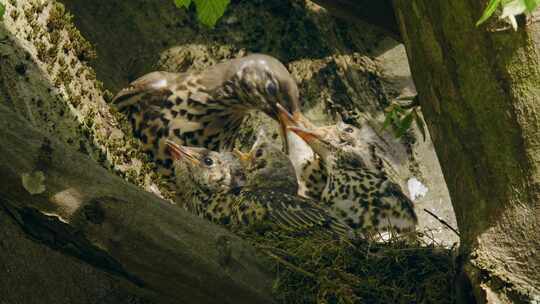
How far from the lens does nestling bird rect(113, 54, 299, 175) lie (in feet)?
23.3

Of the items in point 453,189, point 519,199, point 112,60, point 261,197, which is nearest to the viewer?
point 519,199

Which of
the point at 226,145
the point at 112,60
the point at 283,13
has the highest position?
the point at 283,13

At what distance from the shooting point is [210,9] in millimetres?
4559

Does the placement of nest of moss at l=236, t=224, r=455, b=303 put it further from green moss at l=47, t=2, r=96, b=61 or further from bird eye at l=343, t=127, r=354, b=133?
bird eye at l=343, t=127, r=354, b=133

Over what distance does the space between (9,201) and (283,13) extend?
384cm

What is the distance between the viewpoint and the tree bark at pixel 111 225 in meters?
4.02

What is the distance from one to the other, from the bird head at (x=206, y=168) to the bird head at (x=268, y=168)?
0.34 feet

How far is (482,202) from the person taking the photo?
4.14 metres

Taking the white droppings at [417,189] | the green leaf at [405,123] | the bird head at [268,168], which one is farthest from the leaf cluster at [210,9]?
the white droppings at [417,189]

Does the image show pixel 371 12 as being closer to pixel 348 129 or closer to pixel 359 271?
pixel 348 129

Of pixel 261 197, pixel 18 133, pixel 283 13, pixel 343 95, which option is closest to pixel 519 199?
pixel 18 133

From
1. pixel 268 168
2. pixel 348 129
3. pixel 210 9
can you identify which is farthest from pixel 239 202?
pixel 210 9

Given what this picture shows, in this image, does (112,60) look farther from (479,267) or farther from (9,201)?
(479,267)

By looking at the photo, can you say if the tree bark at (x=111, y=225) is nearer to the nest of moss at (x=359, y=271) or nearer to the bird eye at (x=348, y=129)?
the nest of moss at (x=359, y=271)
